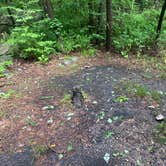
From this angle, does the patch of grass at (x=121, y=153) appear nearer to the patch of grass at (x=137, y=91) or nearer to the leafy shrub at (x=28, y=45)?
the patch of grass at (x=137, y=91)

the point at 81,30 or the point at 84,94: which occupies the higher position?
the point at 81,30

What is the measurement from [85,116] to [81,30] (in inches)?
181

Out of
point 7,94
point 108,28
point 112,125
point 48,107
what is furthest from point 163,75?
point 7,94

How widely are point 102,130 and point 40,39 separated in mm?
4417

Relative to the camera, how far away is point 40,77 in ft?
20.7

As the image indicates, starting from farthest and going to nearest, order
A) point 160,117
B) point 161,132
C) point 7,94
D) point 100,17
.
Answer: point 100,17
point 7,94
point 160,117
point 161,132

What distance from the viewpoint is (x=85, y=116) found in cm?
451

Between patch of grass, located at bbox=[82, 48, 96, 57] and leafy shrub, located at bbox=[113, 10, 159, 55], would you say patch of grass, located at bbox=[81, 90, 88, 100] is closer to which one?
patch of grass, located at bbox=[82, 48, 96, 57]

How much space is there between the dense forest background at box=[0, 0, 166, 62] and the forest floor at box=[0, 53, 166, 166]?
104 cm

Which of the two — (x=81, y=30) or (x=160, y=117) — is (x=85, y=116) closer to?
(x=160, y=117)

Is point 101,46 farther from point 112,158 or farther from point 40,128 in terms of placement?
point 112,158

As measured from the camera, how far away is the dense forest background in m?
7.45

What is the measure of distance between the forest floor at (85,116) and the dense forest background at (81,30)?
41.1 inches

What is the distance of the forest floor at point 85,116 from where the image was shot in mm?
3701
